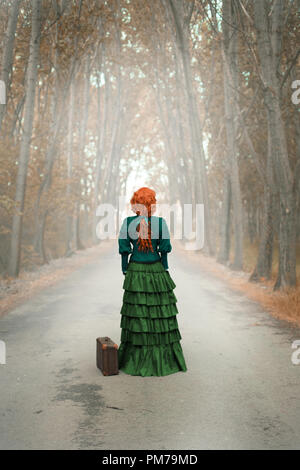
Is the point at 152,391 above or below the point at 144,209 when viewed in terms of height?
below

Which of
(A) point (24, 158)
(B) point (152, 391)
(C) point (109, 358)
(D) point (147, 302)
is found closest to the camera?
(B) point (152, 391)

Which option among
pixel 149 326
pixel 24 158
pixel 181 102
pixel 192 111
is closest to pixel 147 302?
pixel 149 326

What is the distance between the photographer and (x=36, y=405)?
15.7 ft

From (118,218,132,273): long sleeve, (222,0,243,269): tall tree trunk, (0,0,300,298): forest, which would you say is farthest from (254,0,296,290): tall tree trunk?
(118,218,132,273): long sleeve

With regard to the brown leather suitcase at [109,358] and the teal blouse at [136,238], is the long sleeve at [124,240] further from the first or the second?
the brown leather suitcase at [109,358]

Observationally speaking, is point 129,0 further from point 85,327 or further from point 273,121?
point 85,327

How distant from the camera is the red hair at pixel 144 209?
19.3 ft

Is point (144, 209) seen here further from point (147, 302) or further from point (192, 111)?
point (192, 111)

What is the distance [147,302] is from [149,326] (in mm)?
266

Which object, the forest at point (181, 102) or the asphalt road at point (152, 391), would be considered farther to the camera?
the forest at point (181, 102)

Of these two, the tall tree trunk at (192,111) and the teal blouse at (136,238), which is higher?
the tall tree trunk at (192,111)

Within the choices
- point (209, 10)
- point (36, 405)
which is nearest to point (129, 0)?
point (209, 10)

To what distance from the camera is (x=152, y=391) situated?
17.0 feet

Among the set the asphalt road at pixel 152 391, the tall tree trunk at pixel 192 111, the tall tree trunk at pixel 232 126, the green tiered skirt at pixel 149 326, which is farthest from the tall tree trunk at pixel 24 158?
the green tiered skirt at pixel 149 326
